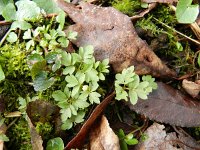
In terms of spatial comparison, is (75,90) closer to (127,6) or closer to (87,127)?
(87,127)

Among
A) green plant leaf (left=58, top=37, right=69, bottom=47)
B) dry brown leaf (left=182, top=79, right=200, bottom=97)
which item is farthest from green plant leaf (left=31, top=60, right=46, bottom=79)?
dry brown leaf (left=182, top=79, right=200, bottom=97)

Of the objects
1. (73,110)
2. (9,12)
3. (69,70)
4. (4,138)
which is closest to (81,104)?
(73,110)

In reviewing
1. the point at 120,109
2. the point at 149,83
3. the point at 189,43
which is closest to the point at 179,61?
the point at 189,43

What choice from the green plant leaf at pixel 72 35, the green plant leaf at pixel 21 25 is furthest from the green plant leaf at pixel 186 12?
the green plant leaf at pixel 21 25

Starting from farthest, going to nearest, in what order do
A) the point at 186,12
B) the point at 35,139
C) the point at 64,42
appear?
the point at 186,12
the point at 64,42
the point at 35,139

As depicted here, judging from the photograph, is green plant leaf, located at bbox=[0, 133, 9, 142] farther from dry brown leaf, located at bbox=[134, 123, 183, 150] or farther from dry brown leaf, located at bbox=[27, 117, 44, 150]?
dry brown leaf, located at bbox=[134, 123, 183, 150]

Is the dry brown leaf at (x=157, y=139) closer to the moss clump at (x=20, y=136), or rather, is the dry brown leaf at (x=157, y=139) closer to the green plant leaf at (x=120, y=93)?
the green plant leaf at (x=120, y=93)
